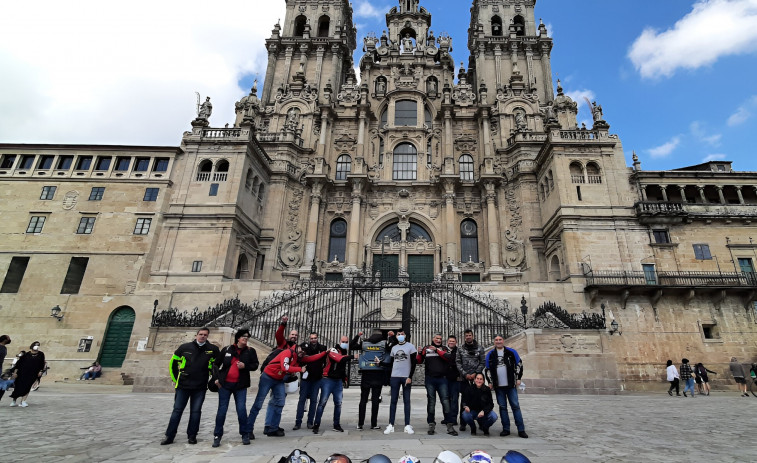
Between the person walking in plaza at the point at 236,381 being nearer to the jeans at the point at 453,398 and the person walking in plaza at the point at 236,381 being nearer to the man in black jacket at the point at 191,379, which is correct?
the man in black jacket at the point at 191,379

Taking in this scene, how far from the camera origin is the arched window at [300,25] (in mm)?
39588

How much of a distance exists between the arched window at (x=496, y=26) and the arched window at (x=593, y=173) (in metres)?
20.4

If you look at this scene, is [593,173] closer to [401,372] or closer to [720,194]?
[720,194]

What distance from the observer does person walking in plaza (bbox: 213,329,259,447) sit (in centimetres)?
620

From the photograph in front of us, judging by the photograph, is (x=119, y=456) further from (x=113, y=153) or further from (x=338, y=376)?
(x=113, y=153)

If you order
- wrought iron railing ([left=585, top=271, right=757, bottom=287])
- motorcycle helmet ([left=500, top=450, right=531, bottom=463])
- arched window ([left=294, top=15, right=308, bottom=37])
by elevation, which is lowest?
motorcycle helmet ([left=500, top=450, right=531, bottom=463])

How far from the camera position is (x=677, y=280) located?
867 inches

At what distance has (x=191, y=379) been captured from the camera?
6.25 m

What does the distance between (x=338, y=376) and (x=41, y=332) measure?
78.9 ft

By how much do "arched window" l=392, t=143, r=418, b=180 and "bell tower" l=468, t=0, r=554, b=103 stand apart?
9.52 meters

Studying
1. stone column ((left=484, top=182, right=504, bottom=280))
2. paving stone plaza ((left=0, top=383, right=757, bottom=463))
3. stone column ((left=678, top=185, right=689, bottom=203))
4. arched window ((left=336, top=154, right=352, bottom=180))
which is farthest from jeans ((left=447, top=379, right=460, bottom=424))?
arched window ((left=336, top=154, right=352, bottom=180))

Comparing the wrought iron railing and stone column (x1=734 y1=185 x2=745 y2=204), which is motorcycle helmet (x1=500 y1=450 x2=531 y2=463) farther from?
stone column (x1=734 y1=185 x2=745 y2=204)

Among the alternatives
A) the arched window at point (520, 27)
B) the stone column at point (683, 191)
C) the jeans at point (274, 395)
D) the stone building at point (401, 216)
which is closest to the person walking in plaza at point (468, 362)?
the jeans at point (274, 395)

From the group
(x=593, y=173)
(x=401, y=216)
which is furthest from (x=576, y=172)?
(x=401, y=216)
